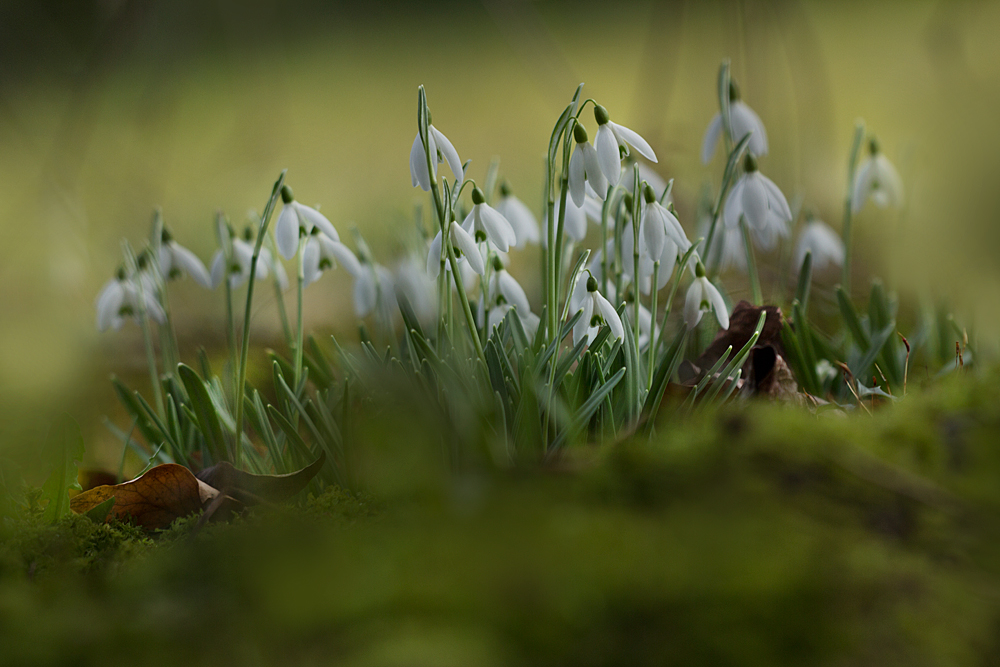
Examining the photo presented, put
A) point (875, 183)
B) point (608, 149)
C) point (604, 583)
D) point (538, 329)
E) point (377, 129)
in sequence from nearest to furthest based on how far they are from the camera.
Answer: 1. point (604, 583)
2. point (608, 149)
3. point (538, 329)
4. point (875, 183)
5. point (377, 129)

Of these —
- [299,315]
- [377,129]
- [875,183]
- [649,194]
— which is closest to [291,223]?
[299,315]

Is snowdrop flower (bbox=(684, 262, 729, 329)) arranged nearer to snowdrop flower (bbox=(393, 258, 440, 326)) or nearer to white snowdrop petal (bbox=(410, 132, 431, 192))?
white snowdrop petal (bbox=(410, 132, 431, 192))

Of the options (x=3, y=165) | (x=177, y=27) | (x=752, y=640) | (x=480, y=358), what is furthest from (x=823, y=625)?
(x=3, y=165)

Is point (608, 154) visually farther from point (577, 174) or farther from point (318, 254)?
point (318, 254)

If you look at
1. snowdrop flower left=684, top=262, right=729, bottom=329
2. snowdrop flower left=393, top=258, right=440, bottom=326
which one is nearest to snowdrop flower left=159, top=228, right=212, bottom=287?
snowdrop flower left=393, top=258, right=440, bottom=326

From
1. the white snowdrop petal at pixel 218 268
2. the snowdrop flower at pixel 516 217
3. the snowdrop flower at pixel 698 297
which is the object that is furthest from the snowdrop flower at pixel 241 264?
the snowdrop flower at pixel 698 297

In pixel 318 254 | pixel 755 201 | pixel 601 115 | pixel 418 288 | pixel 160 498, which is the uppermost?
pixel 601 115

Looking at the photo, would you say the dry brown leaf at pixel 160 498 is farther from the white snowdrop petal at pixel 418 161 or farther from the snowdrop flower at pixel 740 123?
the snowdrop flower at pixel 740 123

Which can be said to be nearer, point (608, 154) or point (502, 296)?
point (608, 154)
